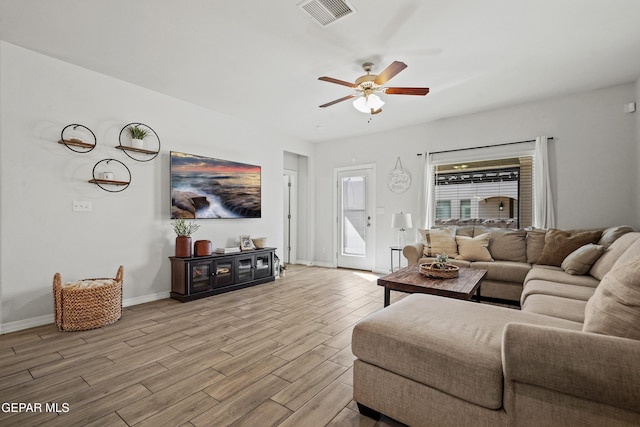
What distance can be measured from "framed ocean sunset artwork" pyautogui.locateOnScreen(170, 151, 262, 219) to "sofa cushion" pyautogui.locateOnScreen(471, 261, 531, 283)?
3.47 m

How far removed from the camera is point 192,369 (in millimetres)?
2100

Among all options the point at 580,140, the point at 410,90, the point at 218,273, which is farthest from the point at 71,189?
the point at 580,140

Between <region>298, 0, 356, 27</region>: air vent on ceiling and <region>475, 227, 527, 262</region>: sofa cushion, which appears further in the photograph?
<region>475, 227, 527, 262</region>: sofa cushion

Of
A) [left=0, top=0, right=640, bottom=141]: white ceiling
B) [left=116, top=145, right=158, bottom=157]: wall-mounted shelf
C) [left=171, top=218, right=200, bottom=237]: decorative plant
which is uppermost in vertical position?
[left=0, top=0, right=640, bottom=141]: white ceiling

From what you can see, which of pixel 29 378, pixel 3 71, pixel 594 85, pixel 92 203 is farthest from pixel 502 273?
pixel 3 71

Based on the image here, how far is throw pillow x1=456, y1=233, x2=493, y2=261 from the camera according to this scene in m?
3.89

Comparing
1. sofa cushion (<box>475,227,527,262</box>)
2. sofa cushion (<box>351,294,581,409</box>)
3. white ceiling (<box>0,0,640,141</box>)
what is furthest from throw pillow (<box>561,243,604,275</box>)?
white ceiling (<box>0,0,640,141</box>)

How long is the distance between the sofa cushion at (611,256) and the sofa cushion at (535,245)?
0.80m

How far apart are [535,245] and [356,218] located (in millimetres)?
3030

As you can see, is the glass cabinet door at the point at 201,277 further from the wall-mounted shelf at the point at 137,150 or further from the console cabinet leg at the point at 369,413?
the console cabinet leg at the point at 369,413

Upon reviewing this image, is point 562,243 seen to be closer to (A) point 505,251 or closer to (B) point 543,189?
(A) point 505,251

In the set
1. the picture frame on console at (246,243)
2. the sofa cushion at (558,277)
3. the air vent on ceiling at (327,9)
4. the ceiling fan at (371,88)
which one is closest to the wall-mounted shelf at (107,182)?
the picture frame on console at (246,243)

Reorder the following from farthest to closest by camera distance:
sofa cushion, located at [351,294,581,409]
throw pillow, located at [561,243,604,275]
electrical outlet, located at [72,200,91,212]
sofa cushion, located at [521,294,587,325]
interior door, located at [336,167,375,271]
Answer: interior door, located at [336,167,375,271] → electrical outlet, located at [72,200,91,212] → throw pillow, located at [561,243,604,275] → sofa cushion, located at [521,294,587,325] → sofa cushion, located at [351,294,581,409]

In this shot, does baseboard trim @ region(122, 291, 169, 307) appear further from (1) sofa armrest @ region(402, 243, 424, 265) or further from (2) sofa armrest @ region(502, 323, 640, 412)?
(2) sofa armrest @ region(502, 323, 640, 412)
